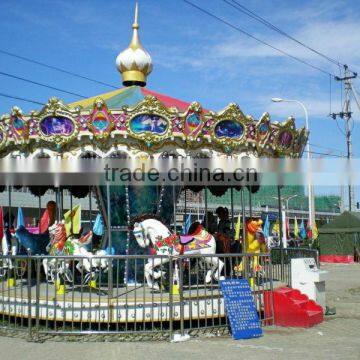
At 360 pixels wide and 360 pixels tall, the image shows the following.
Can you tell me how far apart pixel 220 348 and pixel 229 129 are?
13.5 feet

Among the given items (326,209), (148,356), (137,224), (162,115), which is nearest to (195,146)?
(162,115)

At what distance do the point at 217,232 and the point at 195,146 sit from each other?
119 inches

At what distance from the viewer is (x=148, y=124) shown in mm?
9422

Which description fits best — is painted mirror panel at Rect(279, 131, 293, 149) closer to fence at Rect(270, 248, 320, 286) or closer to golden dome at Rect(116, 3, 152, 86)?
fence at Rect(270, 248, 320, 286)

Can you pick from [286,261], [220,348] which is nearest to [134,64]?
[286,261]

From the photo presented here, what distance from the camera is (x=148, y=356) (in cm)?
695

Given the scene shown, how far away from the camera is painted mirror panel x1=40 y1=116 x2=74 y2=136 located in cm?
953

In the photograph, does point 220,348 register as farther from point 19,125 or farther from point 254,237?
point 19,125

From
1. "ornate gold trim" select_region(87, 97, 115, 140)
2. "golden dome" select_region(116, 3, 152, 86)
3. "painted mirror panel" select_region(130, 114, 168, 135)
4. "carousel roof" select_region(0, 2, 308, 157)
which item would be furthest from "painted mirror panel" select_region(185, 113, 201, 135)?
"golden dome" select_region(116, 3, 152, 86)

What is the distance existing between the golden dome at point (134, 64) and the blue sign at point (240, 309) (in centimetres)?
559

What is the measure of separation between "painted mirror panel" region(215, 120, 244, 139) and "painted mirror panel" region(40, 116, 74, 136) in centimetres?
265

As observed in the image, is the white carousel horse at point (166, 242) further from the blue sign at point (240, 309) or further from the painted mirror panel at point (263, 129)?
the painted mirror panel at point (263, 129)

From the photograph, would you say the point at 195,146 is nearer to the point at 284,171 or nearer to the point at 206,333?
the point at 284,171

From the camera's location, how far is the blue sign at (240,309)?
8.09 metres
